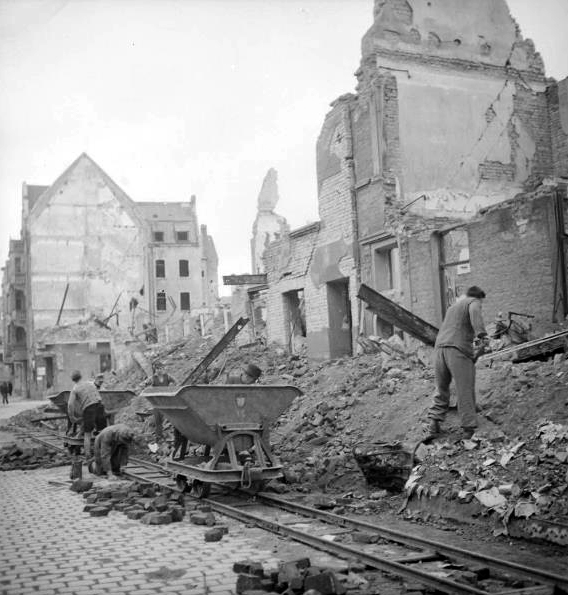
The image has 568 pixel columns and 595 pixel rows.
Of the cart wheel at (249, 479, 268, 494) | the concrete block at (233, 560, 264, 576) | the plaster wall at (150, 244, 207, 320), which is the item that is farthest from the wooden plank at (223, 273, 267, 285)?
the plaster wall at (150, 244, 207, 320)

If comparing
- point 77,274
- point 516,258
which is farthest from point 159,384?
point 77,274

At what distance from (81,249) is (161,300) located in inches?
366

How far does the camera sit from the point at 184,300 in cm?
5678

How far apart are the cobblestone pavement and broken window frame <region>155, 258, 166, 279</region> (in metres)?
48.3

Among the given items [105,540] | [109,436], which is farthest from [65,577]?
[109,436]

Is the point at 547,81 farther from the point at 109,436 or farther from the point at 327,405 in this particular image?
the point at 109,436

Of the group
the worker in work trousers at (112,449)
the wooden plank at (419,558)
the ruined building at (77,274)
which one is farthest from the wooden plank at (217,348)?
the ruined building at (77,274)

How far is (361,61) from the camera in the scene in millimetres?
17188

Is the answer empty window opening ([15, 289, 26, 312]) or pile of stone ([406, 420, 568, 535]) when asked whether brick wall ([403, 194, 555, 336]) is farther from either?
empty window opening ([15, 289, 26, 312])

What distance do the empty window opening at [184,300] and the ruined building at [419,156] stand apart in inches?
1491

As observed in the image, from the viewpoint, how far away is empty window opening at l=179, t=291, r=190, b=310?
2227 inches

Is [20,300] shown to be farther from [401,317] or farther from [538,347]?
[538,347]

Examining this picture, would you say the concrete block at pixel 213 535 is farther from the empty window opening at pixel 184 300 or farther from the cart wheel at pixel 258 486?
the empty window opening at pixel 184 300

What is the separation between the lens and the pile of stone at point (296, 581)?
15.4ft
